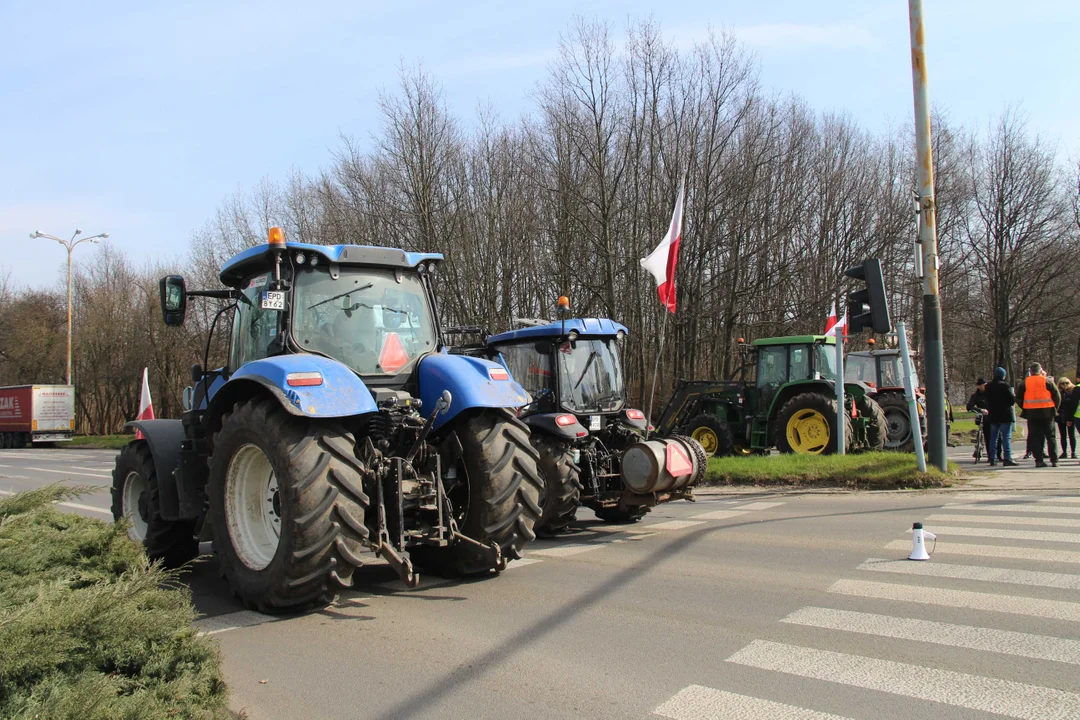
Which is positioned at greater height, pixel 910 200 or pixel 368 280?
pixel 910 200

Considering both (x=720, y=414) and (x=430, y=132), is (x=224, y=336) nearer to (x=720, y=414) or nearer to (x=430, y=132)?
(x=720, y=414)

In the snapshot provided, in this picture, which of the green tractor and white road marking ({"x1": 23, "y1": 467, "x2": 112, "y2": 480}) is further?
white road marking ({"x1": 23, "y1": 467, "x2": 112, "y2": 480})

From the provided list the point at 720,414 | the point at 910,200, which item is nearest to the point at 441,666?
the point at 720,414

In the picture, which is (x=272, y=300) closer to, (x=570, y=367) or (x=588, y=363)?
(x=570, y=367)

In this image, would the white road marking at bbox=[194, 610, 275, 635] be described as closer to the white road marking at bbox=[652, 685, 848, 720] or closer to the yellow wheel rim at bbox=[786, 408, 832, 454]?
the white road marking at bbox=[652, 685, 848, 720]

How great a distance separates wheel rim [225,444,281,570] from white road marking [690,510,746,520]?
5537mm

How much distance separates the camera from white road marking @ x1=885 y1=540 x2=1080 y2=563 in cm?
688

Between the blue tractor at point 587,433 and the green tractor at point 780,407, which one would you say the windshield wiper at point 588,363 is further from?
the green tractor at point 780,407

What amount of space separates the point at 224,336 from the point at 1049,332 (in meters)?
41.3

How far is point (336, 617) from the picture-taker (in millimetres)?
5711

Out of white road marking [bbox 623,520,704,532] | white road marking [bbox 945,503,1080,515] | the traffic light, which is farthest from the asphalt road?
the traffic light

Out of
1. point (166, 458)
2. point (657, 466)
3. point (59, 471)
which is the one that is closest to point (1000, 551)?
point (657, 466)

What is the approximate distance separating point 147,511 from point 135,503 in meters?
0.65

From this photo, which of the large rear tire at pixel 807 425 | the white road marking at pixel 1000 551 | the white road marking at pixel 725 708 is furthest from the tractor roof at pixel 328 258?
the large rear tire at pixel 807 425
